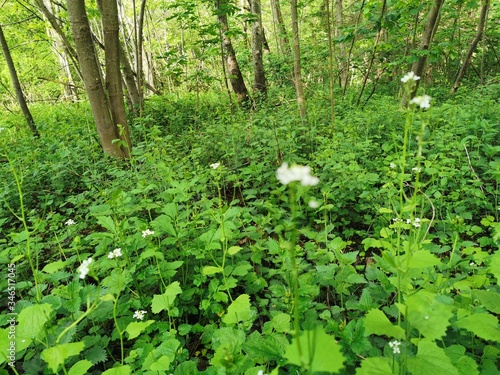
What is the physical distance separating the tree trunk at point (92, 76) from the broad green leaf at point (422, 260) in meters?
3.40

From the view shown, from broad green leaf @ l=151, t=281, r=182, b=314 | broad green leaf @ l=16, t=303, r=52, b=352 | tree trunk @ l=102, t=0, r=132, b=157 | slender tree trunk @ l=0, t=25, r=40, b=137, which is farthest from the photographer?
slender tree trunk @ l=0, t=25, r=40, b=137

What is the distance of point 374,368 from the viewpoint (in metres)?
0.95

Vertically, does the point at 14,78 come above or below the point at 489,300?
above

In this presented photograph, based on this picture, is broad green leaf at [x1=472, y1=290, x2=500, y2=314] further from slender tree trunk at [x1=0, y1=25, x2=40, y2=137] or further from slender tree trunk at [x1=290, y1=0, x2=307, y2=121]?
slender tree trunk at [x1=0, y1=25, x2=40, y2=137]

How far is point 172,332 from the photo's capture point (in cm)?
150

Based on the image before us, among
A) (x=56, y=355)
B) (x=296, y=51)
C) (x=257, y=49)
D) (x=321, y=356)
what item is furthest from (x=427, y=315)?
(x=257, y=49)

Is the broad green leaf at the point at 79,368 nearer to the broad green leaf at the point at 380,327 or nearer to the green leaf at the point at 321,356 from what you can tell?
the green leaf at the point at 321,356

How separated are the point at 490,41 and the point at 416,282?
9480mm

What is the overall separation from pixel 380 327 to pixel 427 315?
0.17 meters

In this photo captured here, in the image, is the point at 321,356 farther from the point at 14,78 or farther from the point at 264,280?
the point at 14,78

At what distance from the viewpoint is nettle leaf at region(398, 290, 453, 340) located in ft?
2.95

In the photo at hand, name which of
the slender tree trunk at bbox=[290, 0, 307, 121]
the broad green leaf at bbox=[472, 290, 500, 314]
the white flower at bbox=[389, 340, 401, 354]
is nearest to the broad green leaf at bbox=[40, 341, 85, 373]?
the white flower at bbox=[389, 340, 401, 354]

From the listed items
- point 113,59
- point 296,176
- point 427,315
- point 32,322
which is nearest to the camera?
point 296,176

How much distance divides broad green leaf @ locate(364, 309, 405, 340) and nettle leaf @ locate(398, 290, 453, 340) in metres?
0.07
